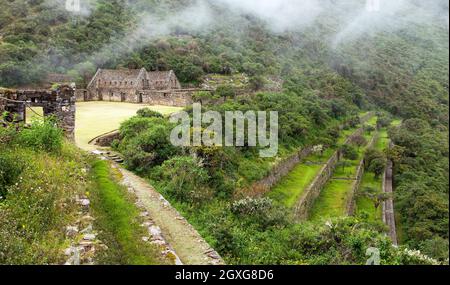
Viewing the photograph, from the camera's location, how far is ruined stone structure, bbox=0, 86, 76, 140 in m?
13.9

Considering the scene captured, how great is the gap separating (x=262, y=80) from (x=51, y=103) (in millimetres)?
27838

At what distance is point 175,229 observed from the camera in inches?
393

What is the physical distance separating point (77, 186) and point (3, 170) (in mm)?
1529

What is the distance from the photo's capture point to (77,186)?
10.0 m

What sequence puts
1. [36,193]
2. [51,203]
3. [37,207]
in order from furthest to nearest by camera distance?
[36,193], [51,203], [37,207]

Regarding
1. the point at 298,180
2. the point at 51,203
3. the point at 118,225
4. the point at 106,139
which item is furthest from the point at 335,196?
the point at 51,203

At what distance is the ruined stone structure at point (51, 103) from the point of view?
45.6 ft

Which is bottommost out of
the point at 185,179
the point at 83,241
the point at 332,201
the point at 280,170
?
the point at 332,201

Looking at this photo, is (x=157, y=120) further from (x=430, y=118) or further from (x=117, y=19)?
(x=430, y=118)

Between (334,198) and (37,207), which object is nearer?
(37,207)

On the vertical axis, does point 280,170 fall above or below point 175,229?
below

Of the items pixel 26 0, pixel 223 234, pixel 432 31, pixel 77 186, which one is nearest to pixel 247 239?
pixel 223 234

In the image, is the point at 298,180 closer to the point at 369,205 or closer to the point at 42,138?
the point at 369,205
